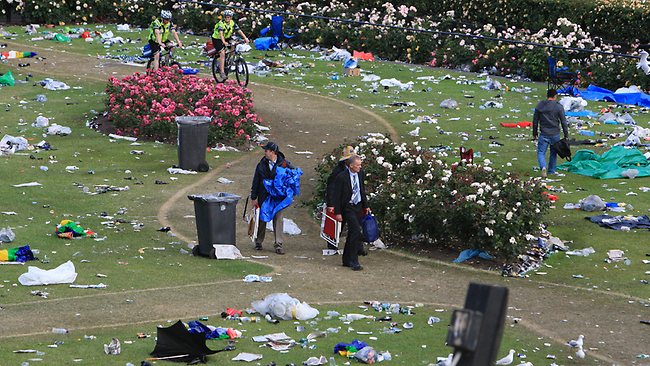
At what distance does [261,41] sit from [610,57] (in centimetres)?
1187

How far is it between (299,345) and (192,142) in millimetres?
11034

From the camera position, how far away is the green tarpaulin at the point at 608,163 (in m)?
23.4

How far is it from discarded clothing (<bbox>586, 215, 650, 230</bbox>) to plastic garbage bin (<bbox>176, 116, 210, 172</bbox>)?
7.77 metres

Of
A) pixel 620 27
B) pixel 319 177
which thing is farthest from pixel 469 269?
pixel 620 27

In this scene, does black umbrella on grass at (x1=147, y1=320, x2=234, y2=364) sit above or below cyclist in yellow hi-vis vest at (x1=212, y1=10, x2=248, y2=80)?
below

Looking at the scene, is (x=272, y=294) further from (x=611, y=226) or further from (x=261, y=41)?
(x=261, y=41)

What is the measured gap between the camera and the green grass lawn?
40.5 ft

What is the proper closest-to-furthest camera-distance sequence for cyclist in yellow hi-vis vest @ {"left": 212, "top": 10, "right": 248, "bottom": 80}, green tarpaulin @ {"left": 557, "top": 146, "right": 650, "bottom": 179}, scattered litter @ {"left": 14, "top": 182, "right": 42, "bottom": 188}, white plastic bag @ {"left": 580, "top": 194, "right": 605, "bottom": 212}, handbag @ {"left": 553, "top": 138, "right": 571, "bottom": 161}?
white plastic bag @ {"left": 580, "top": 194, "right": 605, "bottom": 212} < scattered litter @ {"left": 14, "top": 182, "right": 42, "bottom": 188} < handbag @ {"left": 553, "top": 138, "right": 571, "bottom": 161} < green tarpaulin @ {"left": 557, "top": 146, "right": 650, "bottom": 179} < cyclist in yellow hi-vis vest @ {"left": 212, "top": 10, "right": 248, "bottom": 80}

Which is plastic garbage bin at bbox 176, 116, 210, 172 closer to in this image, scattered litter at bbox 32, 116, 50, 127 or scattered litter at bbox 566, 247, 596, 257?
scattered litter at bbox 32, 116, 50, 127

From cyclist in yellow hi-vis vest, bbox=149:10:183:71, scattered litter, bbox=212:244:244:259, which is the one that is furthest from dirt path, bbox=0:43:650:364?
cyclist in yellow hi-vis vest, bbox=149:10:183:71

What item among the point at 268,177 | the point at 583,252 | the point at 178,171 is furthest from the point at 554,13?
the point at 268,177

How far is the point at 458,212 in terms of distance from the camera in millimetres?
18016

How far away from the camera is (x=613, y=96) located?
104 feet

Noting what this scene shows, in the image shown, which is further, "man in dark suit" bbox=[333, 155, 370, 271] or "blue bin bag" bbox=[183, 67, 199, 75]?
"blue bin bag" bbox=[183, 67, 199, 75]
